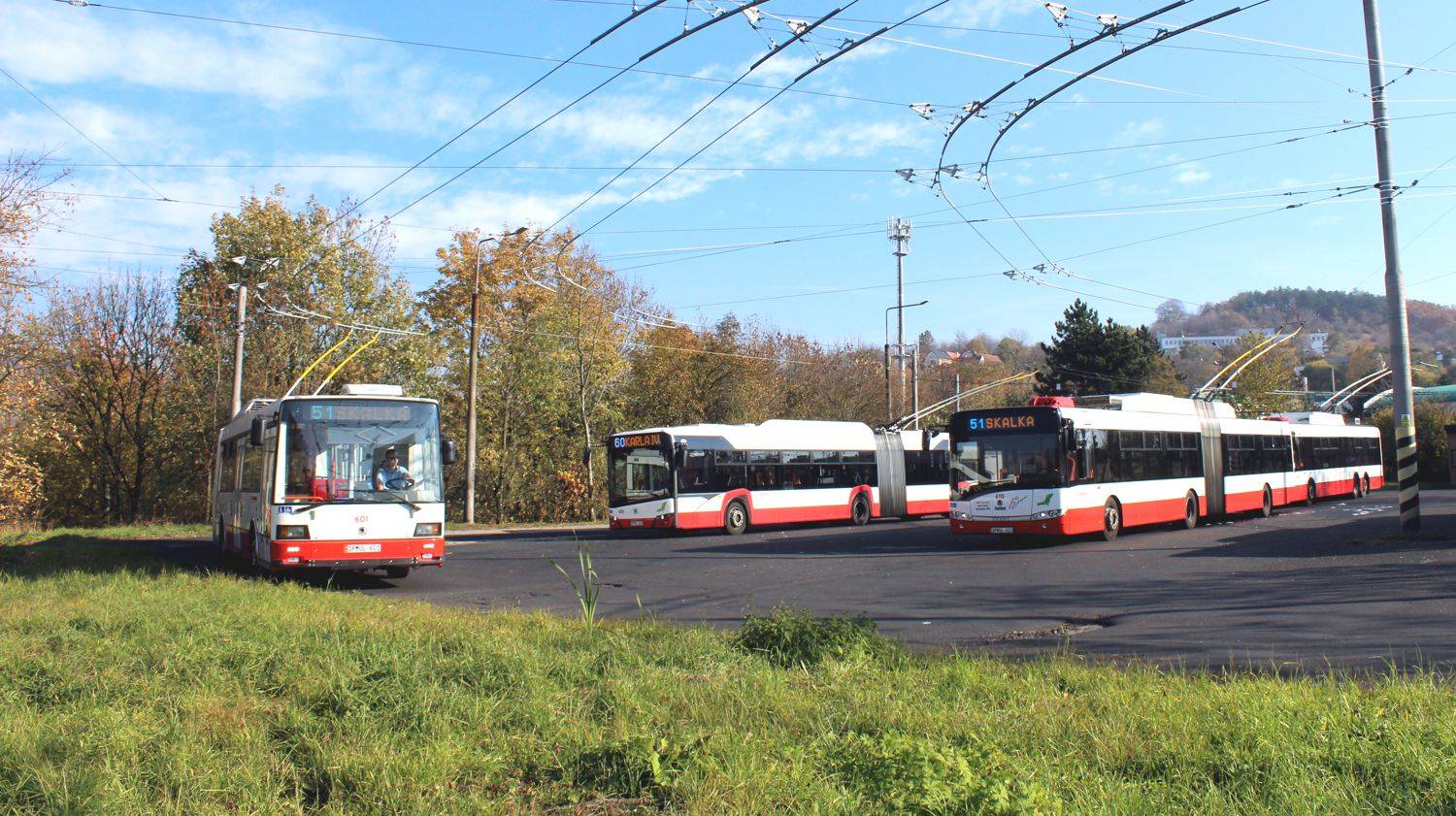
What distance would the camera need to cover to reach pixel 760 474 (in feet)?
96.6

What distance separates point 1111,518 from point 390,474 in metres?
15.2

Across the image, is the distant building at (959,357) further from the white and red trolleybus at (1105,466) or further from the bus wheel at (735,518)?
the bus wheel at (735,518)

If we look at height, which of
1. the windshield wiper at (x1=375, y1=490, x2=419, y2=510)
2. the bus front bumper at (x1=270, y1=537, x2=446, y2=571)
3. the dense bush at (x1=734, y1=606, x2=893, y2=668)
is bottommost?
the dense bush at (x1=734, y1=606, x2=893, y2=668)

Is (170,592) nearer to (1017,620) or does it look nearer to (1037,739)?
(1017,620)

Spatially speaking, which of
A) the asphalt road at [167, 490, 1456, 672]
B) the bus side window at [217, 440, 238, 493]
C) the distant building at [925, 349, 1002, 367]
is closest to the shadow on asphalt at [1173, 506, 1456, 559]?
the asphalt road at [167, 490, 1456, 672]

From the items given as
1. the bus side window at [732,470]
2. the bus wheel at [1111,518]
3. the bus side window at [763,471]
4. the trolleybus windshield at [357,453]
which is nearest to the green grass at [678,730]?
the trolleybus windshield at [357,453]

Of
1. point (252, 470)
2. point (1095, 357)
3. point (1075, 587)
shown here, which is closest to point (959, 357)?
point (1095, 357)

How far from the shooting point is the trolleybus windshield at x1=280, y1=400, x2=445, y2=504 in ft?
50.6

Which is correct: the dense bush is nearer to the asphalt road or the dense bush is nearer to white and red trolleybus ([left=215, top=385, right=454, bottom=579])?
the asphalt road

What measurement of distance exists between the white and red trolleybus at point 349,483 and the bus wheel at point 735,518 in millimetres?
13234

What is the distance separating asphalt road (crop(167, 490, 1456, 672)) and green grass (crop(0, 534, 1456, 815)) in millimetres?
2080

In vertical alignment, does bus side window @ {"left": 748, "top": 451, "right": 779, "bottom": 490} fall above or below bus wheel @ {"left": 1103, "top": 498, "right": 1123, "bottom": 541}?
above

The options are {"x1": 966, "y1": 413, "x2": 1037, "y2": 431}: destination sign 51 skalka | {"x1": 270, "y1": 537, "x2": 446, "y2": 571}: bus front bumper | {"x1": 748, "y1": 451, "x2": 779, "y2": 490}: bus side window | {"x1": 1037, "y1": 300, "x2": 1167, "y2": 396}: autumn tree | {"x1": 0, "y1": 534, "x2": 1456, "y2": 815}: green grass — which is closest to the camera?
{"x1": 0, "y1": 534, "x2": 1456, "y2": 815}: green grass

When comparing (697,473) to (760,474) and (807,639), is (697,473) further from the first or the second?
(807,639)
